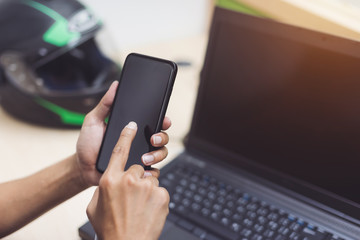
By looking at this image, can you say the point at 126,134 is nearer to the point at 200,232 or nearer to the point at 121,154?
the point at 121,154

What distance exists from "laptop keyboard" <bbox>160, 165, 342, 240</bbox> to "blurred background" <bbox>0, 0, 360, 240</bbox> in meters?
0.14

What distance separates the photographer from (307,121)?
561mm

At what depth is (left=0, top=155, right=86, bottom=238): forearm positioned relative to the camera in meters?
0.54

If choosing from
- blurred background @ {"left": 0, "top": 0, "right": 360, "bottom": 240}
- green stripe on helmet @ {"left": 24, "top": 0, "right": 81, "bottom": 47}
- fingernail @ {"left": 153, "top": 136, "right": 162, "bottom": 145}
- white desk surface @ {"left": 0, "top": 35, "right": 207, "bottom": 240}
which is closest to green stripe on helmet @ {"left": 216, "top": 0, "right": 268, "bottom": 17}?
blurred background @ {"left": 0, "top": 0, "right": 360, "bottom": 240}

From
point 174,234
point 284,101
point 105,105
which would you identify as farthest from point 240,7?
point 174,234

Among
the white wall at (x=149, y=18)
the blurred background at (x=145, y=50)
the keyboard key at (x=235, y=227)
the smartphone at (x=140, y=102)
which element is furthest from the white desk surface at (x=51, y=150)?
the white wall at (x=149, y=18)

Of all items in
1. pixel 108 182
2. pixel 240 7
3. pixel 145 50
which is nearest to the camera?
pixel 108 182

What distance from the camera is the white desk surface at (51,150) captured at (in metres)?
0.56

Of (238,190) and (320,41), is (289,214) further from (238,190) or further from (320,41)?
(320,41)

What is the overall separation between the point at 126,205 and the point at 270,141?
0.30m

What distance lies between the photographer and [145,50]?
50.8 inches

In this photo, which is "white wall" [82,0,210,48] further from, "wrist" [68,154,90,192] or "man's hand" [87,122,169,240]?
"man's hand" [87,122,169,240]

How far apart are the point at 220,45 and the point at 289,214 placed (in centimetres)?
31

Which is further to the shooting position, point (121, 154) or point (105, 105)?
point (105, 105)
